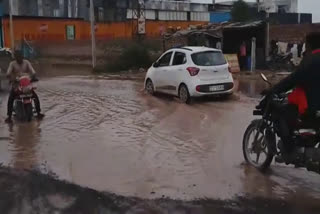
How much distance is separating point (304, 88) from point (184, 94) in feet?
Answer: 31.9

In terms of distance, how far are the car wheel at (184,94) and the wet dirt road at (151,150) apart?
0.39 m

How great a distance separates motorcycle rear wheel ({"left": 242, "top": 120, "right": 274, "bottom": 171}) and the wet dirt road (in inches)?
6.8

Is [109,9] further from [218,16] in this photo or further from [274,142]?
[274,142]

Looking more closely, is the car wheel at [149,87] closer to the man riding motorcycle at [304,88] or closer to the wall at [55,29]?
the man riding motorcycle at [304,88]

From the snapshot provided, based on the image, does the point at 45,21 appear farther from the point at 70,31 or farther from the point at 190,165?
the point at 190,165

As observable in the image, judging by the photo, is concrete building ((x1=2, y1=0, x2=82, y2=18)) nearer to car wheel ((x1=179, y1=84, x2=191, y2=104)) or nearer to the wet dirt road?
car wheel ((x1=179, y1=84, x2=191, y2=104))

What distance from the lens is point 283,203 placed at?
640cm

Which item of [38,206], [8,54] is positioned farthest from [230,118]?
[8,54]

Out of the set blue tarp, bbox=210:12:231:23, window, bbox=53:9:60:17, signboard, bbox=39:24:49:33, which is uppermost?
window, bbox=53:9:60:17

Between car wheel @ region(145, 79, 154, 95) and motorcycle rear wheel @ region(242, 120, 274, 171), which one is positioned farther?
car wheel @ region(145, 79, 154, 95)

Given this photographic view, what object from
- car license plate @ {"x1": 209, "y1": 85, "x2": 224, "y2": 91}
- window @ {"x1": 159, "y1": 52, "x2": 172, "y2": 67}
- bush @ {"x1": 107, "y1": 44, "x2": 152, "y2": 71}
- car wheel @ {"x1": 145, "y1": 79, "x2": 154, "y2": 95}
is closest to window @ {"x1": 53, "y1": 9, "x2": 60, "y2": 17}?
bush @ {"x1": 107, "y1": 44, "x2": 152, "y2": 71}

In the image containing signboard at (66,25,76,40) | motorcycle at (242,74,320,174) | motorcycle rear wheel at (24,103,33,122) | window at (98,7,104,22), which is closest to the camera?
motorcycle at (242,74,320,174)

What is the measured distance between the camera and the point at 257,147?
792 cm

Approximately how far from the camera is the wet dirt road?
712 cm
